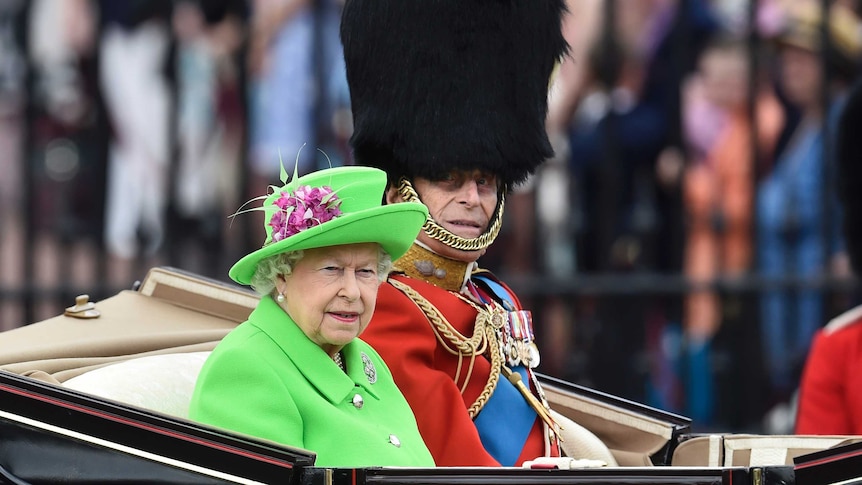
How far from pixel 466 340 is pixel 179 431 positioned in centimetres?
102

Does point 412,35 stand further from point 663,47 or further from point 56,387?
point 663,47

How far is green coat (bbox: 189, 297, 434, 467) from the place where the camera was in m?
3.19

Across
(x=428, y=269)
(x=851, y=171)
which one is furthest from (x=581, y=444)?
(x=851, y=171)

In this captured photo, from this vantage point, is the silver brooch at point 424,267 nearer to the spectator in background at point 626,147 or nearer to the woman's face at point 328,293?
the woman's face at point 328,293

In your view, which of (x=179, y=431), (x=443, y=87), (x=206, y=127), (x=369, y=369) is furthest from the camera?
(x=206, y=127)

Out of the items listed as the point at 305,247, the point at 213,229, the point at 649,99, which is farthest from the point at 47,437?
the point at 649,99

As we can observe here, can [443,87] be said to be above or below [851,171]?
above

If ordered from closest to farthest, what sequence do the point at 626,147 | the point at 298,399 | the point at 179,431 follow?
the point at 179,431 → the point at 298,399 → the point at 626,147

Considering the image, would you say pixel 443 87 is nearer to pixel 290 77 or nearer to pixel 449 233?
pixel 449 233

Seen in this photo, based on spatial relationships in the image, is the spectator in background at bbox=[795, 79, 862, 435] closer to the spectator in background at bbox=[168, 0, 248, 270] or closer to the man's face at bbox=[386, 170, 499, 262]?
the man's face at bbox=[386, 170, 499, 262]

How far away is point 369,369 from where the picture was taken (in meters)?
3.57

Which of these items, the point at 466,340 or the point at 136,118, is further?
the point at 136,118

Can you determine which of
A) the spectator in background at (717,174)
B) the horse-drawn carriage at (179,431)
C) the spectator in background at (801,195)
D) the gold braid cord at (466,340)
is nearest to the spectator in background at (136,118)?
the spectator in background at (717,174)

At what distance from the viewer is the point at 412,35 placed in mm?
4266
